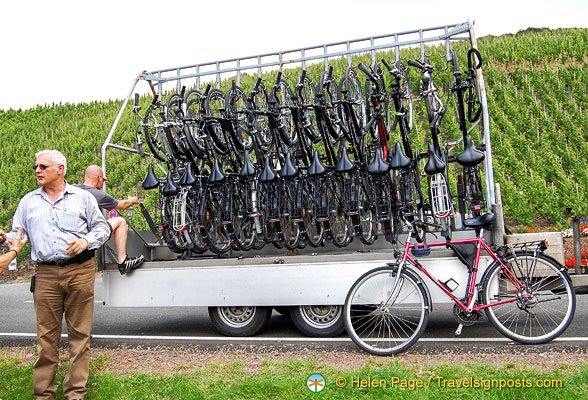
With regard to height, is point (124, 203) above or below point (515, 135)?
below

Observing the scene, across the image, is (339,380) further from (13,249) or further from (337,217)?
(337,217)

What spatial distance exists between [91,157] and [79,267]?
20.1 m

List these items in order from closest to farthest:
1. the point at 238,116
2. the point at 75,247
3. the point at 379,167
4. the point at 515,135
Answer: the point at 75,247
the point at 379,167
the point at 238,116
the point at 515,135

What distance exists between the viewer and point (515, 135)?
64.3 feet

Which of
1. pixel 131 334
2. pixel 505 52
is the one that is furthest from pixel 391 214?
pixel 505 52

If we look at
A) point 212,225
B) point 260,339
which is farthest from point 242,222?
point 260,339

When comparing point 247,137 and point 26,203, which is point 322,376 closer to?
point 26,203

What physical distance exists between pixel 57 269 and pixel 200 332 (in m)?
3.00

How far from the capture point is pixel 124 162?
877 inches

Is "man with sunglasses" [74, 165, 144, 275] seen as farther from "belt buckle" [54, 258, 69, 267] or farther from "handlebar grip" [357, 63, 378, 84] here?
"handlebar grip" [357, 63, 378, 84]

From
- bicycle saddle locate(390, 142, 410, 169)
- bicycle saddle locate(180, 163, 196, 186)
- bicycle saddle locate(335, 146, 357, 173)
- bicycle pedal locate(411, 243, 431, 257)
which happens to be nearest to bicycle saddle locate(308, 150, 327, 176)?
bicycle saddle locate(335, 146, 357, 173)

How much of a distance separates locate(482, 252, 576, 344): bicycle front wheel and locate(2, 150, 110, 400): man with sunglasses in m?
3.71

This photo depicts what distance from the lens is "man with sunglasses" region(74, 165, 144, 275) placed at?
6609 millimetres

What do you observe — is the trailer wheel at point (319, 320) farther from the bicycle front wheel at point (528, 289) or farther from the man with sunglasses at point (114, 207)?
the man with sunglasses at point (114, 207)
